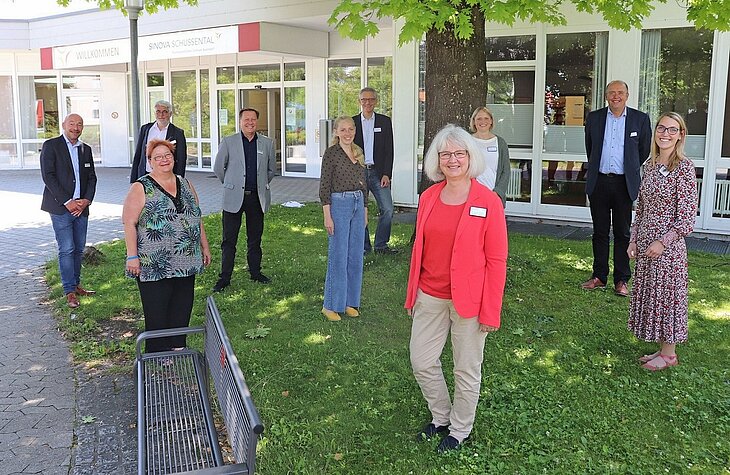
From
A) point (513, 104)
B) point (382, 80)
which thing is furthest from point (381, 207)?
point (382, 80)

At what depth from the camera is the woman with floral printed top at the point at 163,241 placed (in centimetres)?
487

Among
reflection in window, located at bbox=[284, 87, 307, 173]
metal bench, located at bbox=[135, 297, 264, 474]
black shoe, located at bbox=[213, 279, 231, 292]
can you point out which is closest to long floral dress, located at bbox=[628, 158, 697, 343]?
metal bench, located at bbox=[135, 297, 264, 474]

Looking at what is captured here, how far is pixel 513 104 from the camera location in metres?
12.2

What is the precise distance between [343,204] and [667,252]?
2712 mm

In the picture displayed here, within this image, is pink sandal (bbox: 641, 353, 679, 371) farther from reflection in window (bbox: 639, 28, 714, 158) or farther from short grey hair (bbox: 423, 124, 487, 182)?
reflection in window (bbox: 639, 28, 714, 158)

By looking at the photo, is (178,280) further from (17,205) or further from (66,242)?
(17,205)

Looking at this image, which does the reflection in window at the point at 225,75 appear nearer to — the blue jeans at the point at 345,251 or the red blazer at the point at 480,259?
the blue jeans at the point at 345,251

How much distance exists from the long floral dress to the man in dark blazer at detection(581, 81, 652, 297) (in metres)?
2.06

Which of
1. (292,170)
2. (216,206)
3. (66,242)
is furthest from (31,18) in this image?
(66,242)

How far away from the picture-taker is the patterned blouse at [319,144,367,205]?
623 cm

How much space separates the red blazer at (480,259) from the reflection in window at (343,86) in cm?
1484

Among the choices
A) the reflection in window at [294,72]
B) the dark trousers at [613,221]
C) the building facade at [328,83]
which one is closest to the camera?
the dark trousers at [613,221]

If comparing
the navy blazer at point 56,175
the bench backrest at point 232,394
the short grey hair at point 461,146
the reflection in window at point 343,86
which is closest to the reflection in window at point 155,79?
the reflection in window at point 343,86

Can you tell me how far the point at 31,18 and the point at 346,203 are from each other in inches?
834
